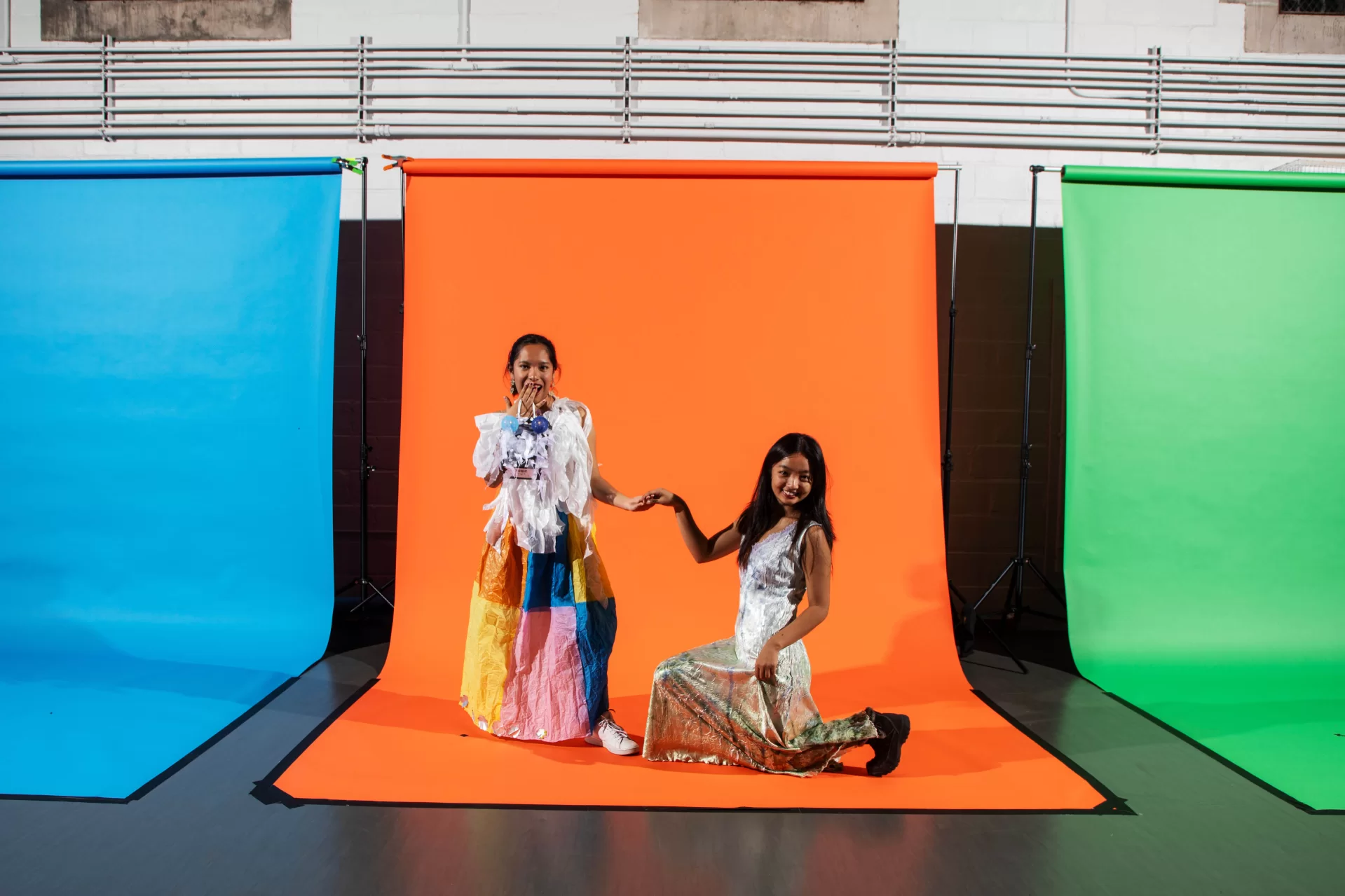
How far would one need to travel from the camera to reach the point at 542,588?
2.67 m

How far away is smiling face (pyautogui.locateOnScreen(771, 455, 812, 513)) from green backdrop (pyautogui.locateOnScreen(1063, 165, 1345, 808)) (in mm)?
1687

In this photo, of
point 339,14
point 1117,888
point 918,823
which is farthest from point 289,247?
point 1117,888

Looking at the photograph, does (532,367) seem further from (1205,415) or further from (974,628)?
(1205,415)

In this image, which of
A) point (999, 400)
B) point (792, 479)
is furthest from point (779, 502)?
point (999, 400)

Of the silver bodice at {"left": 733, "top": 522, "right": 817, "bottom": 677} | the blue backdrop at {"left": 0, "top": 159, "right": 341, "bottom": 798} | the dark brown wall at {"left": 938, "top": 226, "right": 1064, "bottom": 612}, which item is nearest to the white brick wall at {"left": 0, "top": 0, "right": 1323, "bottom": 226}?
the dark brown wall at {"left": 938, "top": 226, "right": 1064, "bottom": 612}

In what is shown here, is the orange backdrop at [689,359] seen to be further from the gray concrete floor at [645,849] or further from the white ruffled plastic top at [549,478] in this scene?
the gray concrete floor at [645,849]

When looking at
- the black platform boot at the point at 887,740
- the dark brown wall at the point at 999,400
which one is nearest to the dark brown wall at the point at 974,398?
the dark brown wall at the point at 999,400

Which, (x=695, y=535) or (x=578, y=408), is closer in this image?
(x=695, y=535)

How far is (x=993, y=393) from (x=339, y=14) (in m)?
3.49

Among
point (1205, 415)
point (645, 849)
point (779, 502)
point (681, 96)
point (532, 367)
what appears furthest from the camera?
point (681, 96)

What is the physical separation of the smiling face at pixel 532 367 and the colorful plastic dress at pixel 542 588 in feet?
0.30

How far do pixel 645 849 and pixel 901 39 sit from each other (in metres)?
3.73

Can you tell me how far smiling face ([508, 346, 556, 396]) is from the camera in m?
2.61

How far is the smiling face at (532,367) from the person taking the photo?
2.61 metres
